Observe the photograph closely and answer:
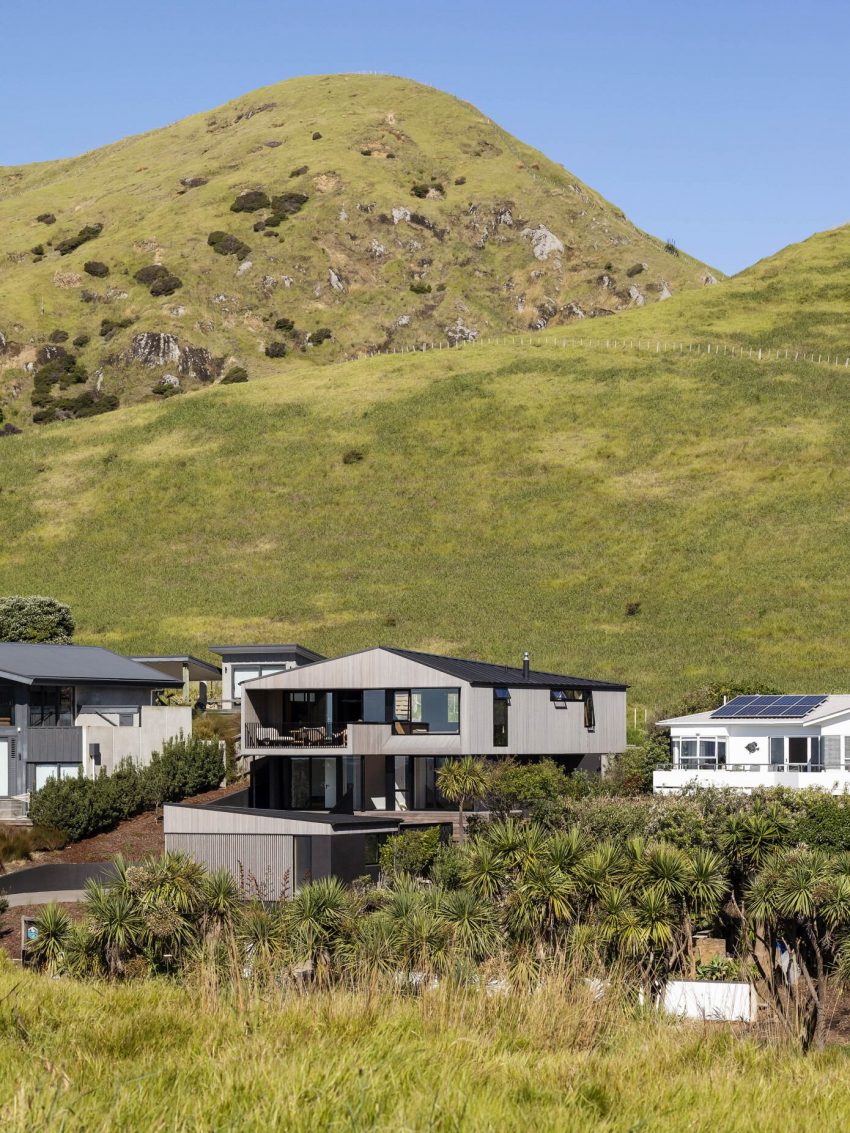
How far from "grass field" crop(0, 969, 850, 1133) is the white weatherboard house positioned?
43.1 meters

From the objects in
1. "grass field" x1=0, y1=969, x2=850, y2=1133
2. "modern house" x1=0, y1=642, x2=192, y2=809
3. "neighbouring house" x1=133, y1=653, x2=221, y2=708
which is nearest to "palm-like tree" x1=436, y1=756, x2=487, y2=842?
"modern house" x1=0, y1=642, x2=192, y2=809

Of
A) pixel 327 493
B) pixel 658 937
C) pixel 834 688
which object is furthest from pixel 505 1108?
pixel 327 493

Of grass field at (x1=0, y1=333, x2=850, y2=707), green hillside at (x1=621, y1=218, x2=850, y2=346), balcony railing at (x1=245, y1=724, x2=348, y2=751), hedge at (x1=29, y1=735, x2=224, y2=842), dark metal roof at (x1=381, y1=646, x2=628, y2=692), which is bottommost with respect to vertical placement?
hedge at (x1=29, y1=735, x2=224, y2=842)

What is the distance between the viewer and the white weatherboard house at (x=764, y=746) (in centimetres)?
5547

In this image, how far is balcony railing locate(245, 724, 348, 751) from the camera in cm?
5762

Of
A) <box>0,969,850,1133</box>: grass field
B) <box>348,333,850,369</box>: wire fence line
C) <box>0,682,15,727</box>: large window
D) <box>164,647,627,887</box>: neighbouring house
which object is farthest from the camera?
<box>348,333,850,369</box>: wire fence line

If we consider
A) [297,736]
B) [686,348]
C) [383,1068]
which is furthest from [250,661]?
[686,348]

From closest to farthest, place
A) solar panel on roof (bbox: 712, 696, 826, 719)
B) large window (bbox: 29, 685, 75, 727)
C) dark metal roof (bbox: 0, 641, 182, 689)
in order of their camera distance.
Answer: solar panel on roof (bbox: 712, 696, 826, 719) → dark metal roof (bbox: 0, 641, 182, 689) → large window (bbox: 29, 685, 75, 727)

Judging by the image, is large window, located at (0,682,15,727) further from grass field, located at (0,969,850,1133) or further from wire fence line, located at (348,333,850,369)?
wire fence line, located at (348,333,850,369)

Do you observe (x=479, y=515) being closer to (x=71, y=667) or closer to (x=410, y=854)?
(x=71, y=667)

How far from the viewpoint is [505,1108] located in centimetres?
909

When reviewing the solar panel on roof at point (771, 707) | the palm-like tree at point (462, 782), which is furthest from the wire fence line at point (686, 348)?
the palm-like tree at point (462, 782)

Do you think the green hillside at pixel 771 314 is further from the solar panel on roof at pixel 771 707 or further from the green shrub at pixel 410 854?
the green shrub at pixel 410 854

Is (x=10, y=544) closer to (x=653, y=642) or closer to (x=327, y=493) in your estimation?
(x=327, y=493)
